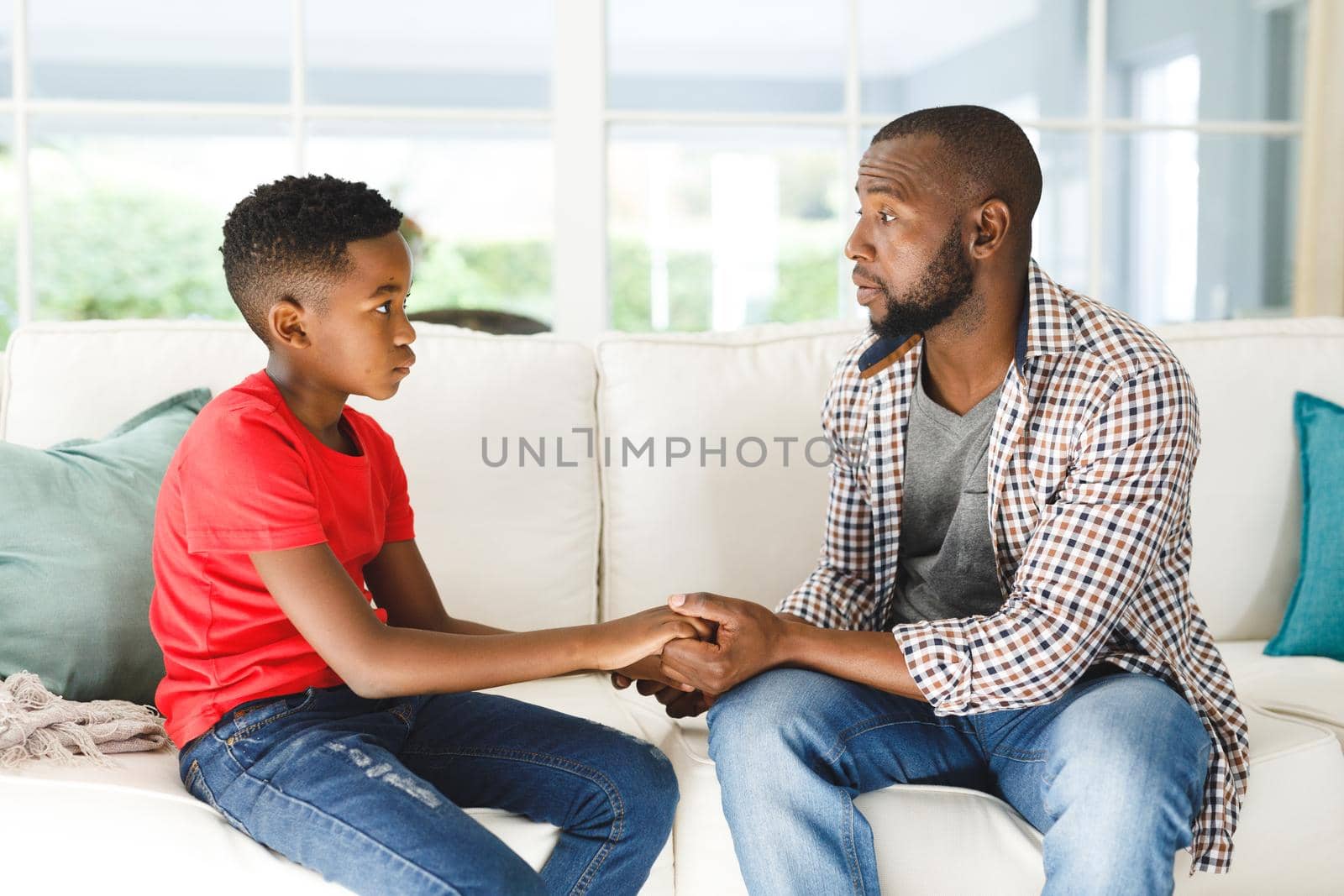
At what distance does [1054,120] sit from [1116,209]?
0.29 metres

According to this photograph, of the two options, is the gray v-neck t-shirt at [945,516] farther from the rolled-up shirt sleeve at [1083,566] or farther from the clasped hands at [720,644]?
the clasped hands at [720,644]

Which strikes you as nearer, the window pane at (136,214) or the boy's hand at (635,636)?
the boy's hand at (635,636)

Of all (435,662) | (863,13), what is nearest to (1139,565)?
(435,662)

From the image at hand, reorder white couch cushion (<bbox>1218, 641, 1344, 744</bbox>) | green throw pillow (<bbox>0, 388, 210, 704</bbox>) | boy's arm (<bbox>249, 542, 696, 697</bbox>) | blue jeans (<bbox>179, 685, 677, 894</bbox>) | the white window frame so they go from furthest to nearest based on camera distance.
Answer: the white window frame → white couch cushion (<bbox>1218, 641, 1344, 744</bbox>) → green throw pillow (<bbox>0, 388, 210, 704</bbox>) → boy's arm (<bbox>249, 542, 696, 697</bbox>) → blue jeans (<bbox>179, 685, 677, 894</bbox>)

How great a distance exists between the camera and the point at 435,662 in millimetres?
1217

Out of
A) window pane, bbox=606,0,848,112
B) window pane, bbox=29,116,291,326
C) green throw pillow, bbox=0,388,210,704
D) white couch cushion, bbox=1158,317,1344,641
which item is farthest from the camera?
window pane, bbox=29,116,291,326

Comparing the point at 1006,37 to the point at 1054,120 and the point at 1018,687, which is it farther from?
the point at 1018,687

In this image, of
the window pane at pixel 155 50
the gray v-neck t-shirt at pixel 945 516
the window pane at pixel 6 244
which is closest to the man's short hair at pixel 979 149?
the gray v-neck t-shirt at pixel 945 516

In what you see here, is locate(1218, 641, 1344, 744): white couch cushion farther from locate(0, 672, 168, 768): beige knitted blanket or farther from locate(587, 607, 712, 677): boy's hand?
locate(0, 672, 168, 768): beige knitted blanket

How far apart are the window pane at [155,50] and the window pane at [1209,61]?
381 centimetres

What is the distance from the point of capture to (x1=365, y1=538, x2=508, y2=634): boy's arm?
4.84 feet

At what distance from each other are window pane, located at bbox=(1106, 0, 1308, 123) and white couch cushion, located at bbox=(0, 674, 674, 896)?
241 cm

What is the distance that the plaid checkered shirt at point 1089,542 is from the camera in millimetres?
1251

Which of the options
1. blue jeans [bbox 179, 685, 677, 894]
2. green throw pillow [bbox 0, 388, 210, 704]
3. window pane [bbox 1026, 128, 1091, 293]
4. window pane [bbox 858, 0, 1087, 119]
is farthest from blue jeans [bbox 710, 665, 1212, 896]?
window pane [bbox 858, 0, 1087, 119]
